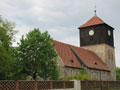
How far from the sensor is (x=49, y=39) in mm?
29672

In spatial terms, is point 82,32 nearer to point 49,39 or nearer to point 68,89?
point 49,39

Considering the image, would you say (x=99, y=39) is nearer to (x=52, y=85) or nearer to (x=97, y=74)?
(x=97, y=74)

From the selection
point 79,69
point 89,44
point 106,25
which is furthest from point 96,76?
point 106,25

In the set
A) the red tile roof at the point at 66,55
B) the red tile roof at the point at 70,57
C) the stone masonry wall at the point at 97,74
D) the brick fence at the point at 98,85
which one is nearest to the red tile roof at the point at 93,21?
the red tile roof at the point at 70,57

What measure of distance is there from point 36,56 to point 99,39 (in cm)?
3131

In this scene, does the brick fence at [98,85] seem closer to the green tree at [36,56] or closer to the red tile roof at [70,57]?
the green tree at [36,56]

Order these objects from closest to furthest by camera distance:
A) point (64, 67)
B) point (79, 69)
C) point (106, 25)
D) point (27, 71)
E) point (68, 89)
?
point (68, 89), point (27, 71), point (64, 67), point (79, 69), point (106, 25)

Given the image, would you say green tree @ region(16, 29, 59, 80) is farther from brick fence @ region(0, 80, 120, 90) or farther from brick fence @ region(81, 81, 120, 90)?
brick fence @ region(0, 80, 120, 90)

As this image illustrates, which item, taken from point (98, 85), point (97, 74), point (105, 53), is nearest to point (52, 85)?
point (98, 85)

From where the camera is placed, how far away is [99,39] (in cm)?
5600

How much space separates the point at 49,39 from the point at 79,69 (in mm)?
14754

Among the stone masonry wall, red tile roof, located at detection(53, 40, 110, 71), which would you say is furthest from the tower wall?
red tile roof, located at detection(53, 40, 110, 71)

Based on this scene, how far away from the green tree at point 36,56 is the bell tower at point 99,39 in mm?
29376

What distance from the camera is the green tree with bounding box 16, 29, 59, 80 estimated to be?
27737mm
